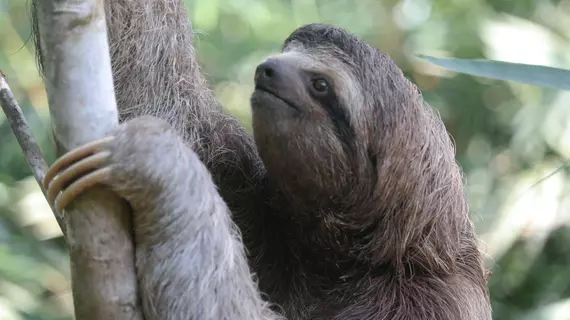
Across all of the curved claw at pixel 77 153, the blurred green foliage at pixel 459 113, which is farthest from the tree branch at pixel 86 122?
the blurred green foliage at pixel 459 113

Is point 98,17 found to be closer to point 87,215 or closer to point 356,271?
point 87,215

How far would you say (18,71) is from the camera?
811 cm

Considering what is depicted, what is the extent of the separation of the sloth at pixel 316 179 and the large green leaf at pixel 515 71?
1.36 meters

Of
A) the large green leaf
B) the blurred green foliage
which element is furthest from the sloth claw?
the blurred green foliage

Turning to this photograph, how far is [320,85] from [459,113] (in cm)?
576

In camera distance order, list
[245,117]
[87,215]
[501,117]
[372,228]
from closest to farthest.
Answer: [87,215], [372,228], [245,117], [501,117]

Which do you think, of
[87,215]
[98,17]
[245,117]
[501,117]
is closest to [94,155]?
[87,215]

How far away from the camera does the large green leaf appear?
2658mm

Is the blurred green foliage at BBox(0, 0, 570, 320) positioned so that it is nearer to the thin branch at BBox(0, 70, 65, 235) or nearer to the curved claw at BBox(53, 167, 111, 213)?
the thin branch at BBox(0, 70, 65, 235)

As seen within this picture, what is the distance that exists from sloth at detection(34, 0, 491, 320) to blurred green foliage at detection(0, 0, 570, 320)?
8.47 feet

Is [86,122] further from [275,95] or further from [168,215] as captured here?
[275,95]

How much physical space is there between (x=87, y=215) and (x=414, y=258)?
7.68 ft

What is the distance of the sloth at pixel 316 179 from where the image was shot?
156 inches

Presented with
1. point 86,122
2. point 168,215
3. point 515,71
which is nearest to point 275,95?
point 168,215
